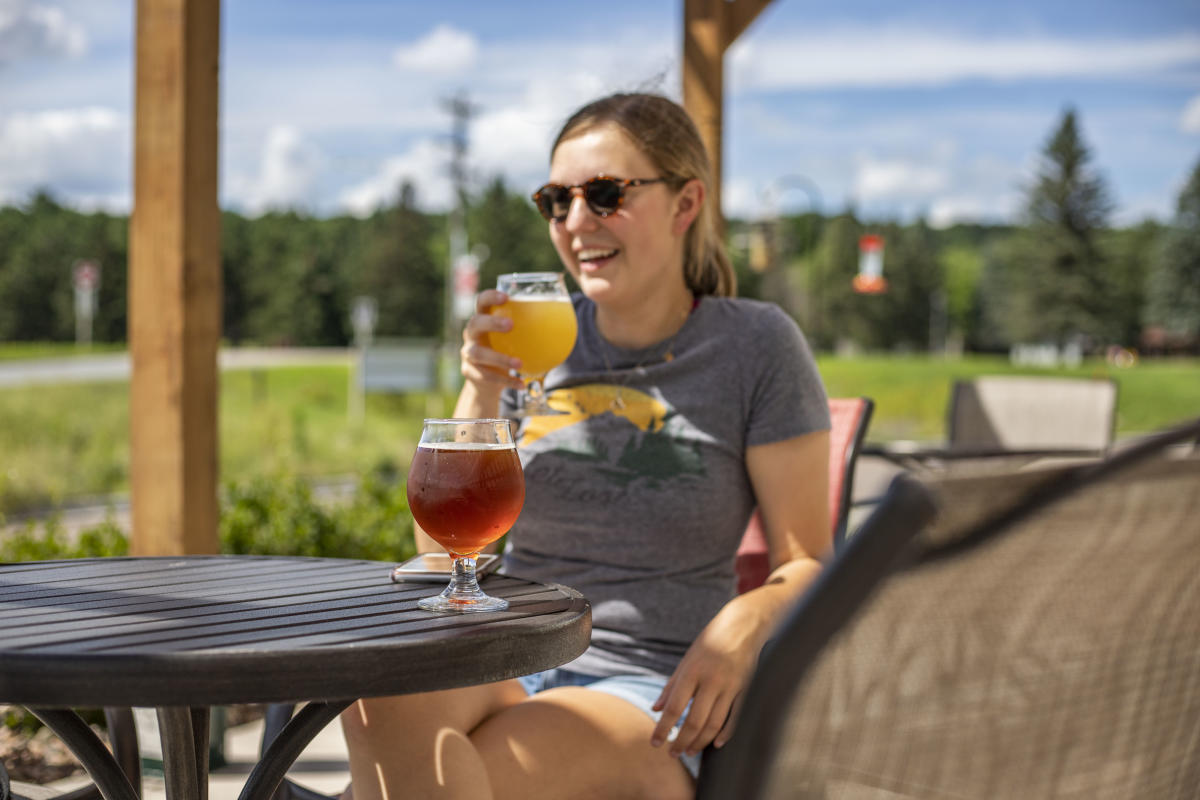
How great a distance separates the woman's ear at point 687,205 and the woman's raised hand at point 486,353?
1.18ft

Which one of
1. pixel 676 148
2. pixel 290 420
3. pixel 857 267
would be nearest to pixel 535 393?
pixel 676 148

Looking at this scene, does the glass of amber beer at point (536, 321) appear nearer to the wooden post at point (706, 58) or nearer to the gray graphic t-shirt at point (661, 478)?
the gray graphic t-shirt at point (661, 478)

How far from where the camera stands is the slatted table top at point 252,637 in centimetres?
96

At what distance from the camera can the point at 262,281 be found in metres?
48.7

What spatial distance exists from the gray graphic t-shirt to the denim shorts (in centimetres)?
2

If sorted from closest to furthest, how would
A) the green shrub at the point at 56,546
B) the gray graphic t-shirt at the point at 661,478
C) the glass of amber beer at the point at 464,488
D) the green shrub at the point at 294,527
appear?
the glass of amber beer at the point at 464,488 < the gray graphic t-shirt at the point at 661,478 < the green shrub at the point at 56,546 < the green shrub at the point at 294,527

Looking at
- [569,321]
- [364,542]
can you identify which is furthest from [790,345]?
[364,542]

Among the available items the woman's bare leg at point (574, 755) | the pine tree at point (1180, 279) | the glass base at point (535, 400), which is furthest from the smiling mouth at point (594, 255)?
the pine tree at point (1180, 279)

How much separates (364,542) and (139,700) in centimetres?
351

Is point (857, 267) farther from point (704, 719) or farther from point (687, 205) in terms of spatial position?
point (704, 719)

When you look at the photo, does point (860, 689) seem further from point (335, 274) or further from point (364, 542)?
point (335, 274)

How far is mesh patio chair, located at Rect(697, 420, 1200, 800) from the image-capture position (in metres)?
0.56

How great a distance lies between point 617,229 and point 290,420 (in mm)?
18270

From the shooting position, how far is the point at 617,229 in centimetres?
193
